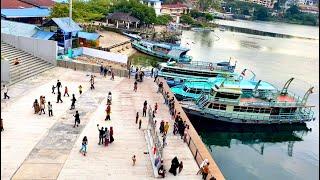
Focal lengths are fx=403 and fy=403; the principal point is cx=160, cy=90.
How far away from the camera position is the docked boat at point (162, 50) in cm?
7025

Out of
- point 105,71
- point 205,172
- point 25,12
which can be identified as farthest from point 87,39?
point 205,172

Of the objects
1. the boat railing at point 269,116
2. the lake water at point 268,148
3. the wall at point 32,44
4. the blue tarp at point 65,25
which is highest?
the blue tarp at point 65,25

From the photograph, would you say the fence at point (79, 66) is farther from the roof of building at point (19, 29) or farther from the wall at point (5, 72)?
the wall at point (5, 72)

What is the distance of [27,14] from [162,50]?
2404cm

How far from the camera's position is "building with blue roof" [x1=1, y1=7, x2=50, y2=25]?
62.1m

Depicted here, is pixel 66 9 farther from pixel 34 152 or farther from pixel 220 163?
pixel 34 152

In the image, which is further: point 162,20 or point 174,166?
point 162,20

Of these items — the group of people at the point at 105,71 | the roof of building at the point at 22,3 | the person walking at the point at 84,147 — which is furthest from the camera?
the roof of building at the point at 22,3

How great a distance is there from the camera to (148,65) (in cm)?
6762

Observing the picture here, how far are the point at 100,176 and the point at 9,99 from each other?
1414 cm

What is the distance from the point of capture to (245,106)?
39.3 metres

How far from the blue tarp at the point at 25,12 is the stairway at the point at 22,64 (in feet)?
76.4

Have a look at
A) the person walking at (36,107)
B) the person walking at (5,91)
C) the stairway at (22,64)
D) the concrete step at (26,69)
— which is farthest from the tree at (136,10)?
the person walking at (36,107)

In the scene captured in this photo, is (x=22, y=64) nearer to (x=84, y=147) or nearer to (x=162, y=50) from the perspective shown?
(x=84, y=147)
